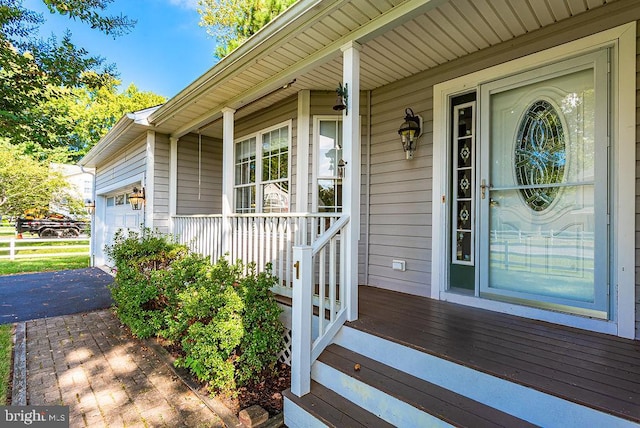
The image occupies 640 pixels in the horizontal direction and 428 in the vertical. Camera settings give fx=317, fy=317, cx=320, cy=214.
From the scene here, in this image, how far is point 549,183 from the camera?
2.85 metres

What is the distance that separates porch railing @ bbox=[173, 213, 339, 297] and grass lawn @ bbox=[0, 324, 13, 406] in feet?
7.38

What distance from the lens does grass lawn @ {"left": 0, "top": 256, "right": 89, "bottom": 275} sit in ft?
27.6

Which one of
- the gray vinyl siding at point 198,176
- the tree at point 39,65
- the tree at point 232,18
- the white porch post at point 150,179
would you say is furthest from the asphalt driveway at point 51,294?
the tree at point 232,18

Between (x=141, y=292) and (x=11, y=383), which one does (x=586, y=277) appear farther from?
(x=11, y=383)

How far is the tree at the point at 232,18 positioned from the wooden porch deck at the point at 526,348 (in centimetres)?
1043

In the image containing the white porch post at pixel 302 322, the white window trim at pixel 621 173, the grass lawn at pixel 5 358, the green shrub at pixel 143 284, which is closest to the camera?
the white porch post at pixel 302 322

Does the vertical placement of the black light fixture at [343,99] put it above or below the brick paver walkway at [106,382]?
above

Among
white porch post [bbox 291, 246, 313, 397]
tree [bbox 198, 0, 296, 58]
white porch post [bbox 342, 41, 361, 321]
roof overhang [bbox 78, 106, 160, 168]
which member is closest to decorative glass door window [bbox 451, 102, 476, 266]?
white porch post [bbox 342, 41, 361, 321]

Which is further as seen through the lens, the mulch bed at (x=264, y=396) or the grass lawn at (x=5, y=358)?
the grass lawn at (x=5, y=358)

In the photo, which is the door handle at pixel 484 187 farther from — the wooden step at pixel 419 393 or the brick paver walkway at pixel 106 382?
the brick paver walkway at pixel 106 382

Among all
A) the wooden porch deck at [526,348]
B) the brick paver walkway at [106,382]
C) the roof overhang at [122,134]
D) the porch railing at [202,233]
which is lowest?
the brick paver walkway at [106,382]

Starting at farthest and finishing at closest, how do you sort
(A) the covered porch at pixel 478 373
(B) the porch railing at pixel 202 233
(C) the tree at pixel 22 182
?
1. (C) the tree at pixel 22 182
2. (B) the porch railing at pixel 202 233
3. (A) the covered porch at pixel 478 373

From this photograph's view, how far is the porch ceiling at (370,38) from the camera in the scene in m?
2.55

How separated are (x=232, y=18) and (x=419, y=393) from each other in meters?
14.2
